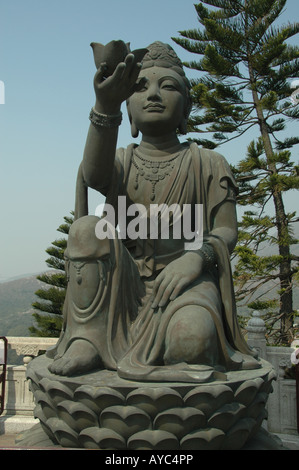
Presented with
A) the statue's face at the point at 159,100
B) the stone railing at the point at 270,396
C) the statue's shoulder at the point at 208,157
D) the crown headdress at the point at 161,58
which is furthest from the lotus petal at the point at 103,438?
the stone railing at the point at 270,396

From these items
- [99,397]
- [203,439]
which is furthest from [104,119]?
[203,439]

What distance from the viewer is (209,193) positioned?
296 centimetres

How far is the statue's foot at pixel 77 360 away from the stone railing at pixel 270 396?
2467 mm

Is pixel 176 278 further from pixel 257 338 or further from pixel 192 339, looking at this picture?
pixel 257 338

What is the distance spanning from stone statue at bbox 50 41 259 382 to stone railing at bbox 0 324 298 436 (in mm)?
2302

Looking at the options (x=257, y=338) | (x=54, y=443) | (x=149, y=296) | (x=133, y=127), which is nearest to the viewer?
(x=54, y=443)

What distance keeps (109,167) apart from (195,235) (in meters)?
0.69

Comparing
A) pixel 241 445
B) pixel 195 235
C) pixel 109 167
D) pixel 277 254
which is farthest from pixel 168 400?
pixel 277 254

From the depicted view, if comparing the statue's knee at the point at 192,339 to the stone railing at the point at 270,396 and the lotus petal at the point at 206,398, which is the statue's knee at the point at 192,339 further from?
the stone railing at the point at 270,396

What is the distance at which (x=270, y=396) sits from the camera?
4.77 m

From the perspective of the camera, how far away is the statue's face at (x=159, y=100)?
2.96 metres

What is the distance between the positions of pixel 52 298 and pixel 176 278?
7.42 m

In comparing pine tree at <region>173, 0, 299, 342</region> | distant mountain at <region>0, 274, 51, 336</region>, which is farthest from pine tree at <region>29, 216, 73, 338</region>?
distant mountain at <region>0, 274, 51, 336</region>
